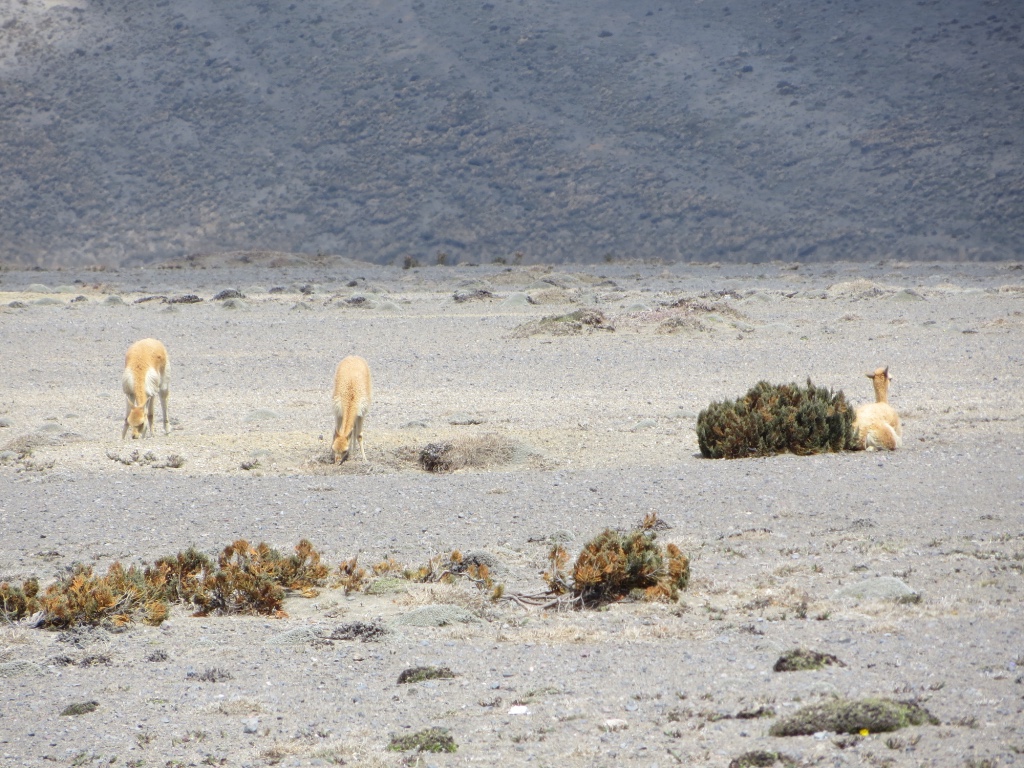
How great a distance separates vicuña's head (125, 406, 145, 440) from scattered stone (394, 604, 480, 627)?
21.0ft

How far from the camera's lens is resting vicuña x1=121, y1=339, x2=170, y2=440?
472 inches

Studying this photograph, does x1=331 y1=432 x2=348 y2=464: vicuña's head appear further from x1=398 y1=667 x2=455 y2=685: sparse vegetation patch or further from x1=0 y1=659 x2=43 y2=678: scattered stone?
x1=398 y1=667 x2=455 y2=685: sparse vegetation patch

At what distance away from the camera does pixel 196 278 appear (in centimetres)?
3644

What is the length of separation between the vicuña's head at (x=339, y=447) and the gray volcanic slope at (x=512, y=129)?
120 ft

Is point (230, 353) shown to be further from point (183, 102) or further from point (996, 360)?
point (183, 102)

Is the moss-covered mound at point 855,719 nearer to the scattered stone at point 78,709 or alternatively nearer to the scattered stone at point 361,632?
the scattered stone at point 361,632

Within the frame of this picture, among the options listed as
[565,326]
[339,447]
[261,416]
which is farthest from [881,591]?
[565,326]

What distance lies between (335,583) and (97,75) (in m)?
55.0

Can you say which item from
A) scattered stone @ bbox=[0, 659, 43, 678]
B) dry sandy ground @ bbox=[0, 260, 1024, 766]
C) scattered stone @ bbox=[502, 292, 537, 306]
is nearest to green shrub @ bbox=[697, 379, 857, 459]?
dry sandy ground @ bbox=[0, 260, 1024, 766]

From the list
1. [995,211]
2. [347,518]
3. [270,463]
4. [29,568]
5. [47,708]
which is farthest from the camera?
[995,211]

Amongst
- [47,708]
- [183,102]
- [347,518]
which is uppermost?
[183,102]

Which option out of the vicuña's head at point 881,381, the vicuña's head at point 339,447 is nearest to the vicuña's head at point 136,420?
the vicuña's head at point 339,447

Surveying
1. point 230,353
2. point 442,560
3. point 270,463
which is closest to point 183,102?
point 230,353

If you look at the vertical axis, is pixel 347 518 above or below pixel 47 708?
above
